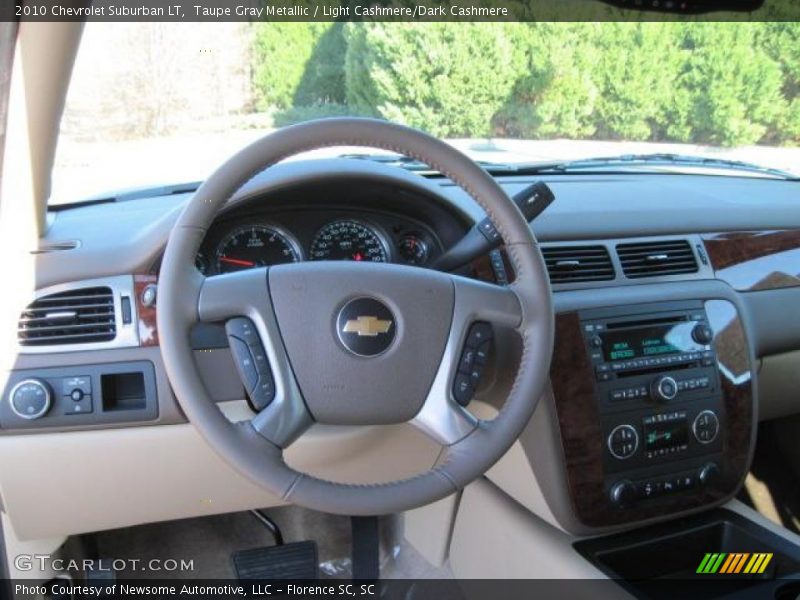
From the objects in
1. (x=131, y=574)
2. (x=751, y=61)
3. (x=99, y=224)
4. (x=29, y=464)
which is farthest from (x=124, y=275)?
(x=751, y=61)

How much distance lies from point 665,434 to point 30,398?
61.8 inches

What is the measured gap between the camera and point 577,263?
2156 mm

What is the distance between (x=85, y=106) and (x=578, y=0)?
1.28 metres

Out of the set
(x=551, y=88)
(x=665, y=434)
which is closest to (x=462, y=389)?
(x=665, y=434)

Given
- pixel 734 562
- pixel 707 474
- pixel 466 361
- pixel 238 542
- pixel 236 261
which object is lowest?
pixel 238 542

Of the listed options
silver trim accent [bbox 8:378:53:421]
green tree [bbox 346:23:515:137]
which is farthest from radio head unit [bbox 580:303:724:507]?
silver trim accent [bbox 8:378:53:421]

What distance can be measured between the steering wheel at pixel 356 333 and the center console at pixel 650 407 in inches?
19.9

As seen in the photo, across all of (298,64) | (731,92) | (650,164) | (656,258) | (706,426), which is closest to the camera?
(706,426)

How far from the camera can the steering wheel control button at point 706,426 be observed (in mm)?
2117

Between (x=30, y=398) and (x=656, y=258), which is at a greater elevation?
(x=656, y=258)

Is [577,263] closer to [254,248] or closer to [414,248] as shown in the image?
[414,248]

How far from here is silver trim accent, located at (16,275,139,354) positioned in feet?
5.95

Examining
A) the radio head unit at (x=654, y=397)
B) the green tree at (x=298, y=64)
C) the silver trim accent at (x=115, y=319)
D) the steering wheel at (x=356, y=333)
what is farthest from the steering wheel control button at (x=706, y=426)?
the silver trim accent at (x=115, y=319)

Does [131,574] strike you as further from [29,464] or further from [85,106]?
[85,106]
